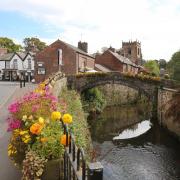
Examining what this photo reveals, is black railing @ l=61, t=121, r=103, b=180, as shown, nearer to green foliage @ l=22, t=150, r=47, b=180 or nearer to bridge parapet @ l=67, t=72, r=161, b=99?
green foliage @ l=22, t=150, r=47, b=180

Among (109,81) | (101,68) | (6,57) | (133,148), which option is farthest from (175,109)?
(6,57)

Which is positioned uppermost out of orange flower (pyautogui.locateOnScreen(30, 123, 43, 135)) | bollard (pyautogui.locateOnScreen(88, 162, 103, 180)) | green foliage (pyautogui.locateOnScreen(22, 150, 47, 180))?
orange flower (pyautogui.locateOnScreen(30, 123, 43, 135))

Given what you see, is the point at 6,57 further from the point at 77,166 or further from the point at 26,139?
the point at 77,166

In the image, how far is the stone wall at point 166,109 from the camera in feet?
96.9

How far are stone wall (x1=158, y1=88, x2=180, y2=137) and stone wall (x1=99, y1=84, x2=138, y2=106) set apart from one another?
1199 cm

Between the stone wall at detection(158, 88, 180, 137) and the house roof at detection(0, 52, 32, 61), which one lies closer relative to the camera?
the stone wall at detection(158, 88, 180, 137)

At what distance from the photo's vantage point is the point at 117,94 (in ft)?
164

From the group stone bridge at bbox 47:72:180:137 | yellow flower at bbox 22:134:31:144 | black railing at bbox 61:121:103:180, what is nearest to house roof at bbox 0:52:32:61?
stone bridge at bbox 47:72:180:137

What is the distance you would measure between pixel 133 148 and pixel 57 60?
25649mm

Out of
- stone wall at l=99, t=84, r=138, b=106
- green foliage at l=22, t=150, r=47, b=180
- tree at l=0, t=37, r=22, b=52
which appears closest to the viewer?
green foliage at l=22, t=150, r=47, b=180

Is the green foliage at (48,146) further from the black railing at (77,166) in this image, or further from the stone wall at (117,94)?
the stone wall at (117,94)

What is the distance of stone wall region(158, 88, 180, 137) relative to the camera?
29.5 meters

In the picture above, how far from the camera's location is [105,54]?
64.8 m

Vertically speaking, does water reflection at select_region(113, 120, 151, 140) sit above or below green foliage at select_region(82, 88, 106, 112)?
below
